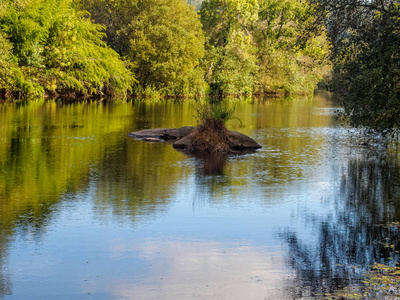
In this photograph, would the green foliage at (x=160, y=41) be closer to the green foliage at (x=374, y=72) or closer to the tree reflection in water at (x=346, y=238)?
the green foliage at (x=374, y=72)

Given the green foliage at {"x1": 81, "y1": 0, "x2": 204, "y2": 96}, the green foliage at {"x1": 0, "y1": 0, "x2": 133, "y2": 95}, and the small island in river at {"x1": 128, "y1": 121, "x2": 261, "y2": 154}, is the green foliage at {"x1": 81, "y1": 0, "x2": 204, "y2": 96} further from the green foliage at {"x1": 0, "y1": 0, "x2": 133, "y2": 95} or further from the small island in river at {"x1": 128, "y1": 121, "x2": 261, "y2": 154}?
the small island in river at {"x1": 128, "y1": 121, "x2": 261, "y2": 154}

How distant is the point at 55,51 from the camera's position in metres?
41.3

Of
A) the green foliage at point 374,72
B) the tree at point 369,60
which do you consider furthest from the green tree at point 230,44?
the green foliage at point 374,72

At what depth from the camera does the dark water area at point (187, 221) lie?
20.8 ft

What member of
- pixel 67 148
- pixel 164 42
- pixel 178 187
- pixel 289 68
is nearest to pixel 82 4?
pixel 164 42

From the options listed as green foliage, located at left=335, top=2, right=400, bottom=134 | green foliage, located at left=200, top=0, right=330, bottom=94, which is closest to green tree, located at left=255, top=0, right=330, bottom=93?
green foliage, located at left=200, top=0, right=330, bottom=94

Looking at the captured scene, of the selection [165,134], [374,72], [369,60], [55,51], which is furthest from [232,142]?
[55,51]

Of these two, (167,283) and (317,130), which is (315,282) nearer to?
(167,283)

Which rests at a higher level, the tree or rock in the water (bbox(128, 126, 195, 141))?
the tree

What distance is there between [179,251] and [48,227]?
205 cm

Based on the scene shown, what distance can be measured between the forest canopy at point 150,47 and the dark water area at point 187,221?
3.58 metres

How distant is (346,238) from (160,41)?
46.6 m

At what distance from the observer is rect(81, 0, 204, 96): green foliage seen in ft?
174

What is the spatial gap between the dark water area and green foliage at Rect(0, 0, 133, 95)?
22136 millimetres
